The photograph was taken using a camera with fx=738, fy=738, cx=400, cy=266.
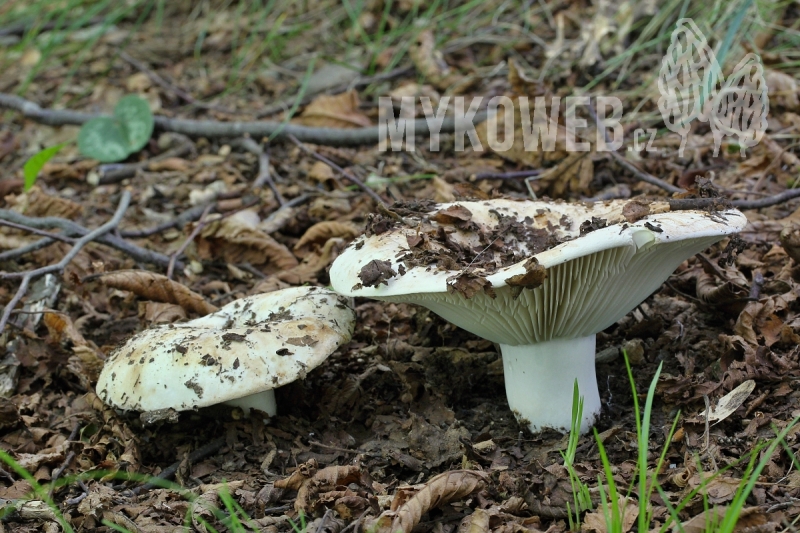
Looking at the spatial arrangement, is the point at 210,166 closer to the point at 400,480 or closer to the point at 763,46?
the point at 400,480

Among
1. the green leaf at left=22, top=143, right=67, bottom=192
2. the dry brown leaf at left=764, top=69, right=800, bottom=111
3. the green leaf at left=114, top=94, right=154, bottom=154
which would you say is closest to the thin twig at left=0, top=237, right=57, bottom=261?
the green leaf at left=22, top=143, right=67, bottom=192

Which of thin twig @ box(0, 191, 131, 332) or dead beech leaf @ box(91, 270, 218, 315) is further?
dead beech leaf @ box(91, 270, 218, 315)

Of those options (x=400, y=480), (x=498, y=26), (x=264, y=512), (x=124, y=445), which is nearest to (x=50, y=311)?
(x=124, y=445)

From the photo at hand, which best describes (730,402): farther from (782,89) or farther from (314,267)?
(782,89)

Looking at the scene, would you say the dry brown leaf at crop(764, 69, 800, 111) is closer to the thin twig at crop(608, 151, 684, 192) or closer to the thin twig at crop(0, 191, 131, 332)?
the thin twig at crop(608, 151, 684, 192)

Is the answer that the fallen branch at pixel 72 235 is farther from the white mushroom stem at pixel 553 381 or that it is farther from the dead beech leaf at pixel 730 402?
the dead beech leaf at pixel 730 402
